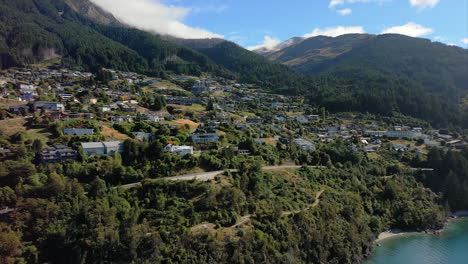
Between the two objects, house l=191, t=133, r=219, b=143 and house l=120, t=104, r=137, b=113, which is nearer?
house l=191, t=133, r=219, b=143

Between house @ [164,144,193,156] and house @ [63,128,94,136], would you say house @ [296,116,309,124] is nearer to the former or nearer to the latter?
house @ [164,144,193,156]

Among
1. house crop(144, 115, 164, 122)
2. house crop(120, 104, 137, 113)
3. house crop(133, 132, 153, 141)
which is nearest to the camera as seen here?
house crop(133, 132, 153, 141)

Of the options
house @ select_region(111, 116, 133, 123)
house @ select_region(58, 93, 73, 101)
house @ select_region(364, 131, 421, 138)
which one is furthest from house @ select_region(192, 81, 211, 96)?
Result: house @ select_region(364, 131, 421, 138)

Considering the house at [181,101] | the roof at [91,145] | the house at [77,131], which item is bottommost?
the roof at [91,145]

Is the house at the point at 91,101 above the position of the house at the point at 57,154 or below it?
above

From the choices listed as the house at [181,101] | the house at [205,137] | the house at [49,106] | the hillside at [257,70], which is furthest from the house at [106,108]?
the hillside at [257,70]

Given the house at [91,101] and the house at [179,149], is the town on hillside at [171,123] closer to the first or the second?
the house at [91,101]

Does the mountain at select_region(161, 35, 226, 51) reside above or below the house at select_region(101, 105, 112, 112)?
above
